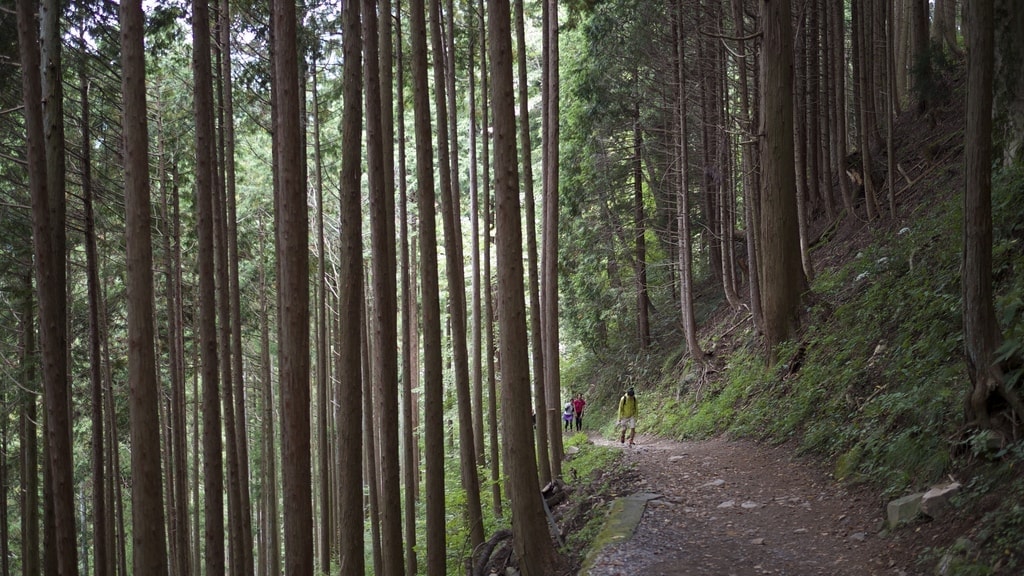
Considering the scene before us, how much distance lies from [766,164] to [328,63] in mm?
10262

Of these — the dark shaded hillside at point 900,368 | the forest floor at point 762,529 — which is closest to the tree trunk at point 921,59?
the dark shaded hillside at point 900,368

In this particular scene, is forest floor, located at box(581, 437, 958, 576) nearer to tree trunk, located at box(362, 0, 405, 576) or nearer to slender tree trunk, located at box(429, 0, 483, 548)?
slender tree trunk, located at box(429, 0, 483, 548)

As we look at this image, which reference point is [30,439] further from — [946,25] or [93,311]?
[946,25]

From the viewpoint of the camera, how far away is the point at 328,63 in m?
17.5

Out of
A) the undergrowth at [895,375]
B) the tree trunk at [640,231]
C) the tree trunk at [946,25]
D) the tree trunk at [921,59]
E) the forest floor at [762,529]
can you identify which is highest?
the tree trunk at [946,25]

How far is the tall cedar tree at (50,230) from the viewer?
8.99m

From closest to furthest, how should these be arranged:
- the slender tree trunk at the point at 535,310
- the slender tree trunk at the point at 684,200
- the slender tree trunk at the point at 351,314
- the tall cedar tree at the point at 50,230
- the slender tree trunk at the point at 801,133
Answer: the slender tree trunk at the point at 351,314 → the tall cedar tree at the point at 50,230 → the slender tree trunk at the point at 535,310 → the slender tree trunk at the point at 801,133 → the slender tree trunk at the point at 684,200

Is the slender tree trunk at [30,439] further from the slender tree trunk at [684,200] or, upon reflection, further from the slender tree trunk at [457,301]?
the slender tree trunk at [684,200]

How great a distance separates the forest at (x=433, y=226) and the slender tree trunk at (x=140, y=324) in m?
0.03

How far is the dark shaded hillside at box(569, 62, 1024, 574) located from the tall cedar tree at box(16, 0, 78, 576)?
9.35m

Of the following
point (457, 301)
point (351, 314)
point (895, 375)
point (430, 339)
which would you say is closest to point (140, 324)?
point (351, 314)

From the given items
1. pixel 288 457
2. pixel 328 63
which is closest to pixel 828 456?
pixel 288 457

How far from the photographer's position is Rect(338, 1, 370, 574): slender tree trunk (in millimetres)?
8344

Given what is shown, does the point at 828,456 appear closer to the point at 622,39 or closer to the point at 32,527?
the point at 622,39
